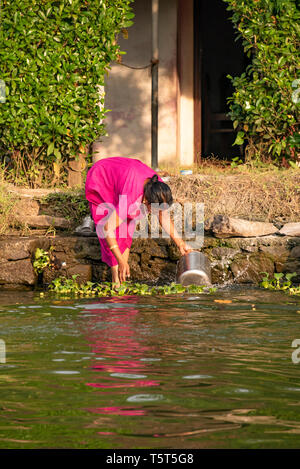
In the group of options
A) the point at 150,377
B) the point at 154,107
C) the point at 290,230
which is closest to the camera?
the point at 150,377

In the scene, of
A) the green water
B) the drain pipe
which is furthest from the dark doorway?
the green water

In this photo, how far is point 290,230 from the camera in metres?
8.36

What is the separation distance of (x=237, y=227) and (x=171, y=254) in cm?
82

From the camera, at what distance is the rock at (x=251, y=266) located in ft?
27.3

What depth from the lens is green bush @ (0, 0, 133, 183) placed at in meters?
9.91

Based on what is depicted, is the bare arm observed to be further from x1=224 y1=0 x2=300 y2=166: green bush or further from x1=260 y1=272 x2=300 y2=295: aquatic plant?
x1=224 y1=0 x2=300 y2=166: green bush

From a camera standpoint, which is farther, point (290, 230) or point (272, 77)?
point (272, 77)

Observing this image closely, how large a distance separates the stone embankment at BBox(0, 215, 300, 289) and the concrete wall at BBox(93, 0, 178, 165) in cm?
412

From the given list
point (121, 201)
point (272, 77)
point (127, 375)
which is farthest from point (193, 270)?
point (272, 77)

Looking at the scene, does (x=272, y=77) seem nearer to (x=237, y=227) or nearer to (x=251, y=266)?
(x=237, y=227)

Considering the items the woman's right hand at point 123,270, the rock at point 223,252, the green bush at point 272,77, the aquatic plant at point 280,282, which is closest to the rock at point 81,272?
the woman's right hand at point 123,270

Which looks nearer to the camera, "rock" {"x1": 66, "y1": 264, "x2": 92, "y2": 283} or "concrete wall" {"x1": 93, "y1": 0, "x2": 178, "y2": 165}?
"rock" {"x1": 66, "y1": 264, "x2": 92, "y2": 283}

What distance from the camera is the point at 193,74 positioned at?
42.2 feet
